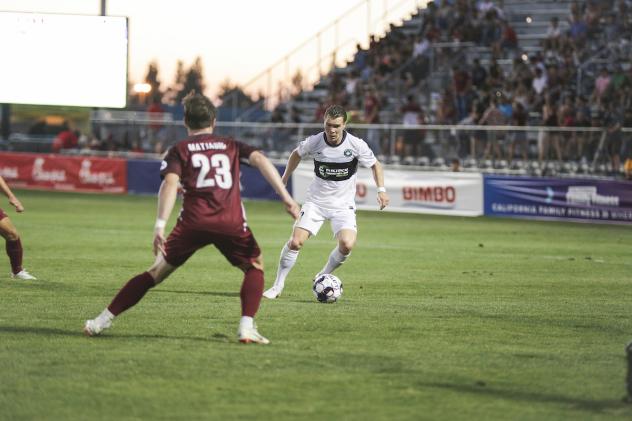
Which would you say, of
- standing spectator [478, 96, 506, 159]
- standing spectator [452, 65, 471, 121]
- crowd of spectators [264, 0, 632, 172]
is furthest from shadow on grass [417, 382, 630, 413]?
standing spectator [452, 65, 471, 121]

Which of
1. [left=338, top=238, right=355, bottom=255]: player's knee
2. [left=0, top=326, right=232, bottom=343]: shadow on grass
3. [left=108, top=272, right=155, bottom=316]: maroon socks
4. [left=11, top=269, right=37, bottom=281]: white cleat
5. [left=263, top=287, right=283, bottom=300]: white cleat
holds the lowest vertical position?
[left=11, top=269, right=37, bottom=281]: white cleat

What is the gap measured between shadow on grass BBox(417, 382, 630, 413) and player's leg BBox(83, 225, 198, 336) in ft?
7.84

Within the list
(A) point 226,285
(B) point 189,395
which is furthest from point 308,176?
(B) point 189,395

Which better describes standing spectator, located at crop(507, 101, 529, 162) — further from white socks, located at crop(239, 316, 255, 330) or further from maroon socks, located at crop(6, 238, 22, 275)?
white socks, located at crop(239, 316, 255, 330)

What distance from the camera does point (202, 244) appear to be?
31.0ft

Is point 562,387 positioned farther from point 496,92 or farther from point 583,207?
point 496,92

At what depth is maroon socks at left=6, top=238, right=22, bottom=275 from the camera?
1453cm

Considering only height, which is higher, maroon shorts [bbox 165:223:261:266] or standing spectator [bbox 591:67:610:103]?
standing spectator [bbox 591:67:610:103]

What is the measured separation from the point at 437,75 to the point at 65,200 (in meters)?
12.4

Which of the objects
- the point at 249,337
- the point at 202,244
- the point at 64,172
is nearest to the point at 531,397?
the point at 249,337

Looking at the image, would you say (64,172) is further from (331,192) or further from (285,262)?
(285,262)

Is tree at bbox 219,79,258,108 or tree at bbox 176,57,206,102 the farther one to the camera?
tree at bbox 176,57,206,102

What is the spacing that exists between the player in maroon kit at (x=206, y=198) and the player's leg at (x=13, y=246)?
212 inches

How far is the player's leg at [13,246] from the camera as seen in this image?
1441cm
